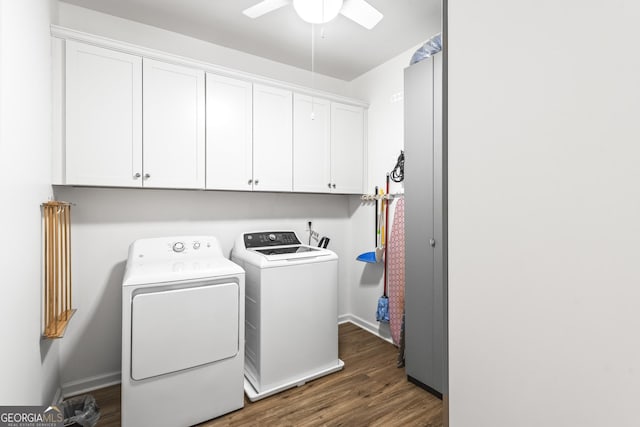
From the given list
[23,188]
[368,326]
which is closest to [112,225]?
[23,188]

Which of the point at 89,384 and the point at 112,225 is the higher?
the point at 112,225

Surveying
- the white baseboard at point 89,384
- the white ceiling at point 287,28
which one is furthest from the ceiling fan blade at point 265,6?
the white baseboard at point 89,384

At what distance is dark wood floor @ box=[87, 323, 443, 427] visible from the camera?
1889mm

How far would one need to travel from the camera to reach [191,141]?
231 cm

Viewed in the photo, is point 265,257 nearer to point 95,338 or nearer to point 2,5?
point 95,338

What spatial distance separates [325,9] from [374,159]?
1609mm

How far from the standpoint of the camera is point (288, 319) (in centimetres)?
223

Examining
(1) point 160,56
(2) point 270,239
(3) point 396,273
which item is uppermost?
(1) point 160,56

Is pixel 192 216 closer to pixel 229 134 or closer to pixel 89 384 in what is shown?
pixel 229 134

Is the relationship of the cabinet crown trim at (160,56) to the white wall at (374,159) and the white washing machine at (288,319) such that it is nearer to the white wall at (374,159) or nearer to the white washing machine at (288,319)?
the white wall at (374,159)

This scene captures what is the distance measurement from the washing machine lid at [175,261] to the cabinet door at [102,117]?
1.54 ft

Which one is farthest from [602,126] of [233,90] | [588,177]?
[233,90]

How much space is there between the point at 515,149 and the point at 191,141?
2199 millimetres

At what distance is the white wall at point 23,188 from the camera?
1.11 metres
